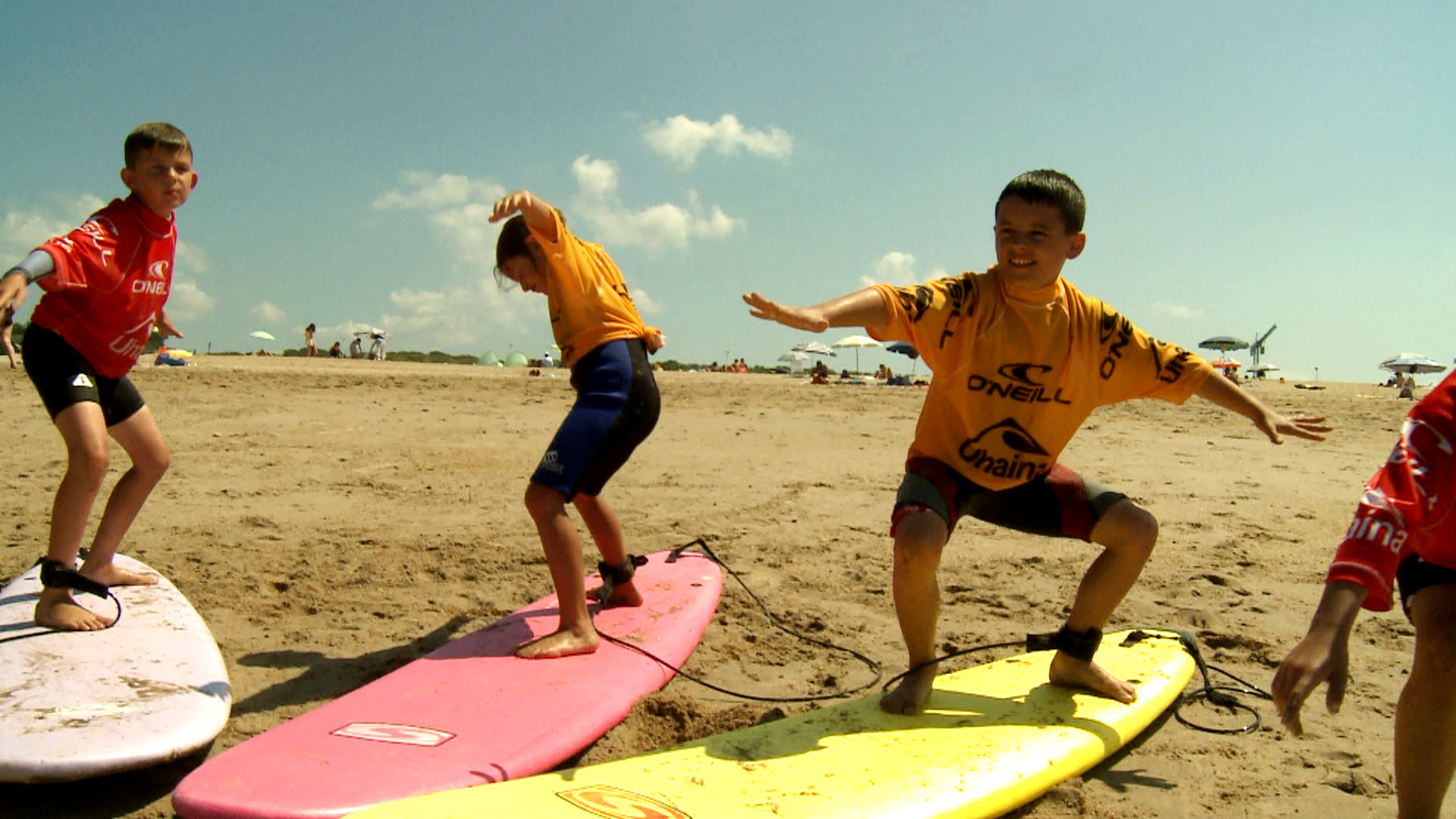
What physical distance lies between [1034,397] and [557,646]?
1637 mm

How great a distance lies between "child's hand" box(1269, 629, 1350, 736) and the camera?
55.1 inches

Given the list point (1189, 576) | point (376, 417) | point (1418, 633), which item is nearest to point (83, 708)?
point (1418, 633)

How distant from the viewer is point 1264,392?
2180 cm

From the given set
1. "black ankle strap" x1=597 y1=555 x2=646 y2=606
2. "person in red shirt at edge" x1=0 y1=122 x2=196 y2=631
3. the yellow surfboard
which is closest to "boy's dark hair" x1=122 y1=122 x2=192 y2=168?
"person in red shirt at edge" x1=0 y1=122 x2=196 y2=631

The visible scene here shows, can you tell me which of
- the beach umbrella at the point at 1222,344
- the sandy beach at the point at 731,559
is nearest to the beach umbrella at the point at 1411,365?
the beach umbrella at the point at 1222,344

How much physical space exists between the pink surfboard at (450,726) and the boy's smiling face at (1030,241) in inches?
64.4

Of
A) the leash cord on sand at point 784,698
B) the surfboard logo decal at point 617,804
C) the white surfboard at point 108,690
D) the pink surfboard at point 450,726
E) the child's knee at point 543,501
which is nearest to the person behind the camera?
the surfboard logo decal at point 617,804

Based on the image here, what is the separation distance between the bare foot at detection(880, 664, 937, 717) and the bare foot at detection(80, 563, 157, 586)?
2650 mm

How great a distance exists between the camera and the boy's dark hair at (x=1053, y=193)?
267 centimetres

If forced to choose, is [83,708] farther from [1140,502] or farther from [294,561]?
[1140,502]

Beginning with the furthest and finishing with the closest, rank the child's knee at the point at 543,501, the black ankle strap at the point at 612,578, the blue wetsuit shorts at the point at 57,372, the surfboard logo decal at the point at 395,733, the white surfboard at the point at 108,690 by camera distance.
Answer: the black ankle strap at the point at 612,578, the blue wetsuit shorts at the point at 57,372, the child's knee at the point at 543,501, the surfboard logo decal at the point at 395,733, the white surfboard at the point at 108,690

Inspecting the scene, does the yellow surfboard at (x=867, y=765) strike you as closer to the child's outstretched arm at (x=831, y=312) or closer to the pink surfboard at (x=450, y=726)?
the pink surfboard at (x=450, y=726)

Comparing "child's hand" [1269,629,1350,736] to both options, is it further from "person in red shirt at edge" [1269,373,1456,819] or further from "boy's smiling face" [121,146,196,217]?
"boy's smiling face" [121,146,196,217]

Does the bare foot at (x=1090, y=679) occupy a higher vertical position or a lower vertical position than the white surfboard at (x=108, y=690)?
higher
